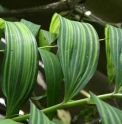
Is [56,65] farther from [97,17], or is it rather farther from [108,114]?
[97,17]

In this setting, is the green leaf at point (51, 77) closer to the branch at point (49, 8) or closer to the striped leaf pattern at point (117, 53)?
the striped leaf pattern at point (117, 53)

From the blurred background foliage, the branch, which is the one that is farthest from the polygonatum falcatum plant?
the blurred background foliage

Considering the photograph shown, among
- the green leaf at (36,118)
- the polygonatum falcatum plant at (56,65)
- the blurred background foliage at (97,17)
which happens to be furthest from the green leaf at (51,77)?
the blurred background foliage at (97,17)

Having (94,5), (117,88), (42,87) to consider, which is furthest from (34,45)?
(42,87)

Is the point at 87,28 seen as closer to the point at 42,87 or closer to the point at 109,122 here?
the point at 109,122

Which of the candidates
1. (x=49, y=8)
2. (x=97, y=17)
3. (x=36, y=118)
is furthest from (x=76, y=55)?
(x=97, y=17)
